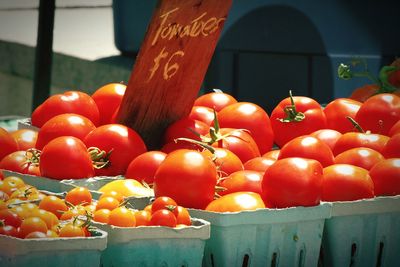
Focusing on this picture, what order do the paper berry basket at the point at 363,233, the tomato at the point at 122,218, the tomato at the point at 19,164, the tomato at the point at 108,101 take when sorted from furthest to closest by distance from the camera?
the tomato at the point at 108,101, the tomato at the point at 19,164, the paper berry basket at the point at 363,233, the tomato at the point at 122,218

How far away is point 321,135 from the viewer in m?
2.14

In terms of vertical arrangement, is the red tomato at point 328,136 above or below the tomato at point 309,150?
below

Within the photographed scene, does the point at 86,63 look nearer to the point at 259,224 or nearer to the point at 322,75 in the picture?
the point at 322,75

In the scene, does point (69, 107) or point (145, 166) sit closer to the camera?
point (145, 166)

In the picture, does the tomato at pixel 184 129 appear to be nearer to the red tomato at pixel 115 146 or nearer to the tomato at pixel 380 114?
the red tomato at pixel 115 146

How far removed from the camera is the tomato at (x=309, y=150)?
1.88 m

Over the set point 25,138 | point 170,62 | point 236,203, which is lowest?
point 25,138

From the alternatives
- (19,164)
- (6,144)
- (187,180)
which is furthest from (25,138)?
(187,180)

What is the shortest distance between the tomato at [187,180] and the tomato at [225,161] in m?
0.15

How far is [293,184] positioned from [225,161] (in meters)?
0.28

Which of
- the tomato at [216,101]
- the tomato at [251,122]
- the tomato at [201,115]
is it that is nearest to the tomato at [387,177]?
the tomato at [251,122]

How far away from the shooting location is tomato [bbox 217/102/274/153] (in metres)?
2.19

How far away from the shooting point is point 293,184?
1633 millimetres

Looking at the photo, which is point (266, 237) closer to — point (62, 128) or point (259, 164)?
point (259, 164)
